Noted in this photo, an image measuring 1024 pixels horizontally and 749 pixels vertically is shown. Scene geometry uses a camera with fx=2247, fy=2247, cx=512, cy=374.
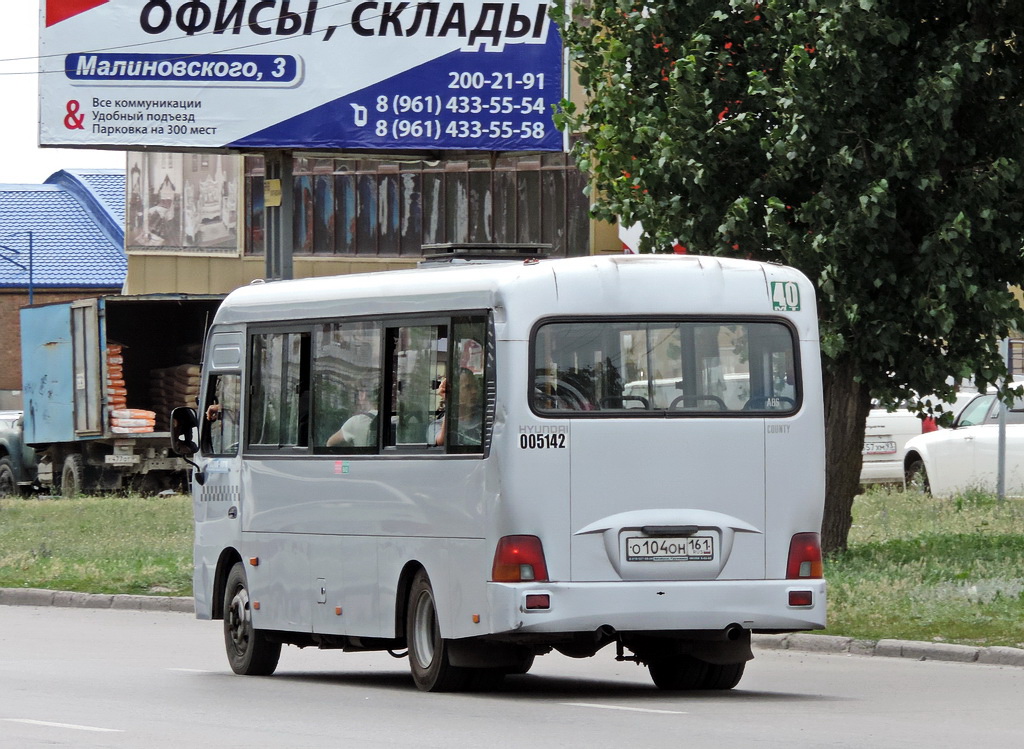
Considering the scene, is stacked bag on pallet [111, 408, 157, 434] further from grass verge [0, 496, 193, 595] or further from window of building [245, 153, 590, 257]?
window of building [245, 153, 590, 257]

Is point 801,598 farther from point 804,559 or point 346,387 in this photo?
point 346,387

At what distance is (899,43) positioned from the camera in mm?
19031

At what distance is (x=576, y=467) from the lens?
12039 millimetres

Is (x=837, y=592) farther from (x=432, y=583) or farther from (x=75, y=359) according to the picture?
(x=75, y=359)

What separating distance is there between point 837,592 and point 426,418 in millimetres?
5504

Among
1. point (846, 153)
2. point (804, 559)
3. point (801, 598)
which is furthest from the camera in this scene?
point (846, 153)

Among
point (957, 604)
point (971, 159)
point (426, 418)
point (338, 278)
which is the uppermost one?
point (971, 159)

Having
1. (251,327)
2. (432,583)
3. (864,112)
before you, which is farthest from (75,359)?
(432,583)

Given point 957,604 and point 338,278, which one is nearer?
point 338,278

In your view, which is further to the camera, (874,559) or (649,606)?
(874,559)

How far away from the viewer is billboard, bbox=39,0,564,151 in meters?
29.0

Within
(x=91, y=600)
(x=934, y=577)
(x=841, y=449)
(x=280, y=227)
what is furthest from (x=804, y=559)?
(x=280, y=227)

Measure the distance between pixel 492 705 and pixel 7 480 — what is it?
31.0 meters

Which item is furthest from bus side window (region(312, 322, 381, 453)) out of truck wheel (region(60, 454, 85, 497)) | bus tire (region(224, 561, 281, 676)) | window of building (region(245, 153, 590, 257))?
window of building (region(245, 153, 590, 257))
